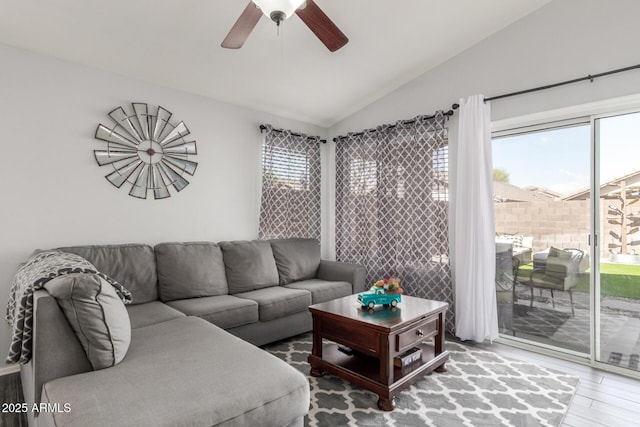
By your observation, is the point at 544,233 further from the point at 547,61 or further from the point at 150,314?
the point at 150,314

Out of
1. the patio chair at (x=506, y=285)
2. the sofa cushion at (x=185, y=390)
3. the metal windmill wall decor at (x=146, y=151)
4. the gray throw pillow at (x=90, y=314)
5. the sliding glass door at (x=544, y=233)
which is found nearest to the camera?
the sofa cushion at (x=185, y=390)

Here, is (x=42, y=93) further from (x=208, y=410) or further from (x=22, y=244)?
(x=208, y=410)

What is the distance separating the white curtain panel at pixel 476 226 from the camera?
10.3 feet

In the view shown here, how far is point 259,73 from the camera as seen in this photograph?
338cm

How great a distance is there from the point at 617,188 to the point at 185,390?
3.31 m

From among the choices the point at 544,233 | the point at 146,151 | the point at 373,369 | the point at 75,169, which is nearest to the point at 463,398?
the point at 373,369

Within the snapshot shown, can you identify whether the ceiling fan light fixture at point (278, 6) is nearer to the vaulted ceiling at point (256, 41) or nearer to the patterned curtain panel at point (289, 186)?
the vaulted ceiling at point (256, 41)

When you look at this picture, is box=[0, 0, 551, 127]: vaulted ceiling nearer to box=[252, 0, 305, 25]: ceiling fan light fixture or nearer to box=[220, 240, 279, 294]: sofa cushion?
box=[252, 0, 305, 25]: ceiling fan light fixture

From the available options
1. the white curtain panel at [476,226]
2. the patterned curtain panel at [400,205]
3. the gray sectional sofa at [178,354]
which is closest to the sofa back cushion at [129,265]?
the gray sectional sofa at [178,354]

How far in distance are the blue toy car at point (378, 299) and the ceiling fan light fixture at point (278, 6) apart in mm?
1887

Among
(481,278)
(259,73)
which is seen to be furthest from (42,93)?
(481,278)

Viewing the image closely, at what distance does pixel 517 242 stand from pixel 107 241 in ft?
12.3

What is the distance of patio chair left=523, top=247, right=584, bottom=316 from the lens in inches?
115

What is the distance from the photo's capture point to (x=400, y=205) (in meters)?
3.82
